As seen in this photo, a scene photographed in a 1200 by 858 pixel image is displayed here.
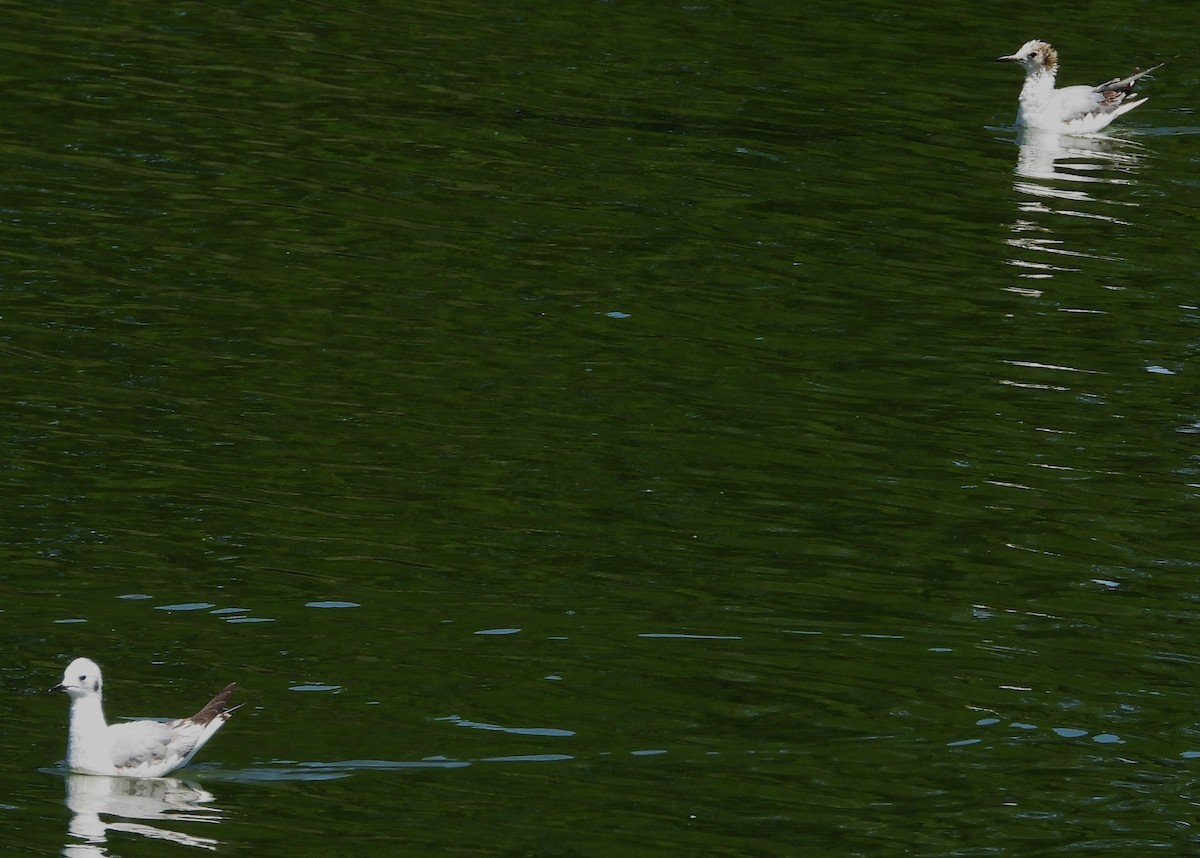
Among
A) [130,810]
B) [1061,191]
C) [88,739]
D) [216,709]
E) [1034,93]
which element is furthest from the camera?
[1034,93]

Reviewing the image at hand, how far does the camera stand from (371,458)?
17.0 m

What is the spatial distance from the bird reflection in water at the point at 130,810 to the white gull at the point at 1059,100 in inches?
765

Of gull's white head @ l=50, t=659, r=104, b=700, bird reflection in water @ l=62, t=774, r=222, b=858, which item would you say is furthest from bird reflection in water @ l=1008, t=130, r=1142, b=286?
gull's white head @ l=50, t=659, r=104, b=700

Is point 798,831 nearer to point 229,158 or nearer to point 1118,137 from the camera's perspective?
point 229,158

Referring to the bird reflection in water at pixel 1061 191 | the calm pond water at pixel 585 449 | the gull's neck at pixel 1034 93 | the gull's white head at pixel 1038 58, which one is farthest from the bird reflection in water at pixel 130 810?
the gull's white head at pixel 1038 58

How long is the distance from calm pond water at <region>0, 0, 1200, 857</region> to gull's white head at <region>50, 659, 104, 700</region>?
589 mm

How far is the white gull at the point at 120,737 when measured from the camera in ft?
39.6

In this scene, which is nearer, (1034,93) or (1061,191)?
(1061,191)

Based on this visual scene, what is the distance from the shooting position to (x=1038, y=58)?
29328mm

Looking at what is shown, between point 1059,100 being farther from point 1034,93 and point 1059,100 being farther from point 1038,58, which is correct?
point 1038,58

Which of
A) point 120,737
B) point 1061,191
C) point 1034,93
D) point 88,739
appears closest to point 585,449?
point 120,737

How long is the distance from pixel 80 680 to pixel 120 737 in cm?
45

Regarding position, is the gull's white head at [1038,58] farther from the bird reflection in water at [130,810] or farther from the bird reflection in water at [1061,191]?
the bird reflection in water at [130,810]

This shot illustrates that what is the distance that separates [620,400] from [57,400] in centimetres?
492
